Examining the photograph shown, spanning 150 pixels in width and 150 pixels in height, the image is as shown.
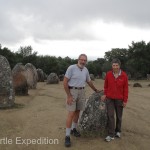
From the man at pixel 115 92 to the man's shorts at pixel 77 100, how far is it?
701mm

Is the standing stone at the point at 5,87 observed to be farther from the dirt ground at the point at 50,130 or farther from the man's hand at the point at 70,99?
the man's hand at the point at 70,99

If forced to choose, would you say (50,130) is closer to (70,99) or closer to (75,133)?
(75,133)

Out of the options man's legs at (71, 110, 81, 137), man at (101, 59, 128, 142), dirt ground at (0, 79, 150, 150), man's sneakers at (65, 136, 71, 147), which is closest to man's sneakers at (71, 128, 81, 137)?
man's legs at (71, 110, 81, 137)

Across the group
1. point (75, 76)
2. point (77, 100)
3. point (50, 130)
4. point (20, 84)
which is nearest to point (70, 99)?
point (77, 100)

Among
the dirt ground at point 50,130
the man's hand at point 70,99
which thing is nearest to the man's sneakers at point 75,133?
the dirt ground at point 50,130

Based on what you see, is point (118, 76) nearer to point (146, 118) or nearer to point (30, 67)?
point (146, 118)

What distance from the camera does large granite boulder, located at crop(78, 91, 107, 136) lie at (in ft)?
27.9

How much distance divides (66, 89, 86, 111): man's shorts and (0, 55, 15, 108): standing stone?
5093 millimetres

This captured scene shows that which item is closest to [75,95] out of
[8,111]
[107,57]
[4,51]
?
[8,111]

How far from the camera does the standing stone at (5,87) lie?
1230 centimetres

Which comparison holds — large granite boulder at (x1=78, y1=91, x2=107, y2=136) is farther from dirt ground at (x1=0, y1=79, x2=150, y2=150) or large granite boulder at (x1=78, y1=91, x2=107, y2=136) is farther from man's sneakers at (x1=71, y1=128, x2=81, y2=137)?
dirt ground at (x1=0, y1=79, x2=150, y2=150)

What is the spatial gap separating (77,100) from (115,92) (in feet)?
3.38

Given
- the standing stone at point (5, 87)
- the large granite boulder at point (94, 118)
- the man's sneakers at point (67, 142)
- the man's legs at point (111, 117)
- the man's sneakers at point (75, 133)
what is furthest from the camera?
the standing stone at point (5, 87)

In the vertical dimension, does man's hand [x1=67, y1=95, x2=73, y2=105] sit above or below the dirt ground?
above
